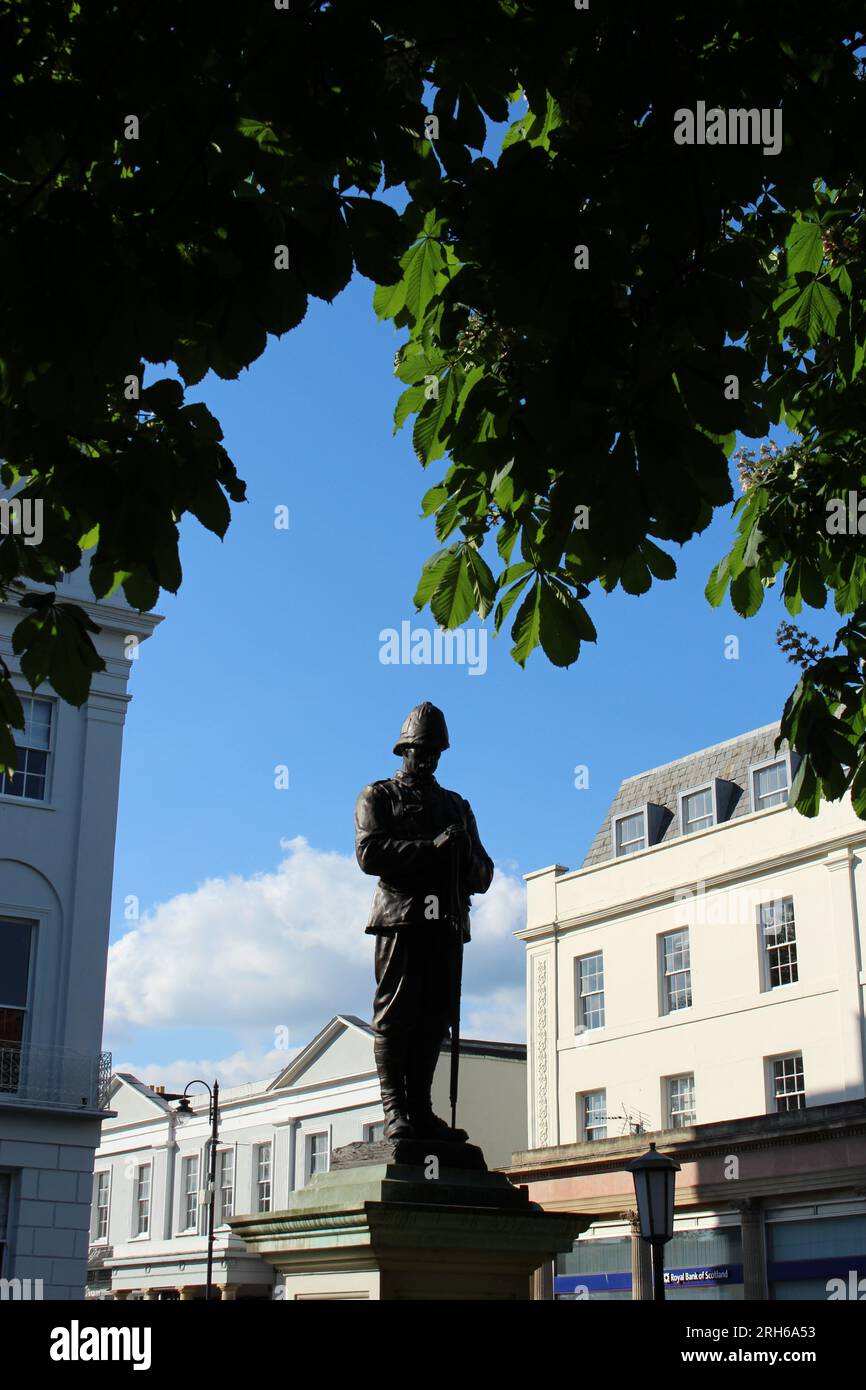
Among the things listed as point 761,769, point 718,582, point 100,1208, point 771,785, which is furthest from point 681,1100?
point 100,1208

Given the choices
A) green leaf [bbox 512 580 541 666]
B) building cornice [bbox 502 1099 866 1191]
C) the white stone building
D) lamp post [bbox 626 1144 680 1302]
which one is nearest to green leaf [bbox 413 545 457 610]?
green leaf [bbox 512 580 541 666]

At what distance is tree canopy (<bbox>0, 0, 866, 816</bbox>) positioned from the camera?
4020 millimetres

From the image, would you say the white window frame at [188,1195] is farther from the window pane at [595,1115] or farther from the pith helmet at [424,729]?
the pith helmet at [424,729]

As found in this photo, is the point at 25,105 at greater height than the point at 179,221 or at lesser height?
greater

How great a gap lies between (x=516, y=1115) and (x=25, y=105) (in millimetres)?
40039

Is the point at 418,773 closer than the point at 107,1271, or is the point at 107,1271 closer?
the point at 418,773

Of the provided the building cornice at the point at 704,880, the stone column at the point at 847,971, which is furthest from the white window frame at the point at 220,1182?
the stone column at the point at 847,971

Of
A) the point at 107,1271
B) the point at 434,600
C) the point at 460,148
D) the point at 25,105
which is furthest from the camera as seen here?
the point at 107,1271

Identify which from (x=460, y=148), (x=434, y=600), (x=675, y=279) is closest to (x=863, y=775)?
(x=434, y=600)

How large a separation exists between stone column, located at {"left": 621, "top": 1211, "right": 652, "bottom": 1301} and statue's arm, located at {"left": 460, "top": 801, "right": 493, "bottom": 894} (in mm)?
22459

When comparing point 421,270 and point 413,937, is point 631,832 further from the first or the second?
point 421,270

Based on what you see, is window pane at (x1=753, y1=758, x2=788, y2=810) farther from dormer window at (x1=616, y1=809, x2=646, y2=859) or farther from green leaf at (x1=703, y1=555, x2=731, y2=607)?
green leaf at (x1=703, y1=555, x2=731, y2=607)

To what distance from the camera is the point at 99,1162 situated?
54094 millimetres

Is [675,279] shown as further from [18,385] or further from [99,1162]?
[99,1162]
